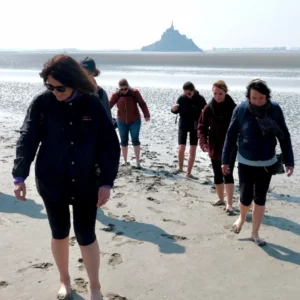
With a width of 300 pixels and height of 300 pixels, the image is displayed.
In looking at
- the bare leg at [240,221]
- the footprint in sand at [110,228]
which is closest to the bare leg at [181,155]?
the bare leg at [240,221]

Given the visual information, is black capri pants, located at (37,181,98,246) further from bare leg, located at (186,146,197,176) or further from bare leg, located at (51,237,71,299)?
bare leg, located at (186,146,197,176)

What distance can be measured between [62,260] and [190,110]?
15.4 ft

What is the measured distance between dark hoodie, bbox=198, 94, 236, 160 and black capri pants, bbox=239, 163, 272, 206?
1152 mm

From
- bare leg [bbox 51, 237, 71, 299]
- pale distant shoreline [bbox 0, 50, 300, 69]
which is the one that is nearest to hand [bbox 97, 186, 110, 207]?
bare leg [bbox 51, 237, 71, 299]

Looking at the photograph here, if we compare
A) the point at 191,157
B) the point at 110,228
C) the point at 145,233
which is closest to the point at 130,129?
the point at 191,157

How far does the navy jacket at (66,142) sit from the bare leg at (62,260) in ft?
1.89

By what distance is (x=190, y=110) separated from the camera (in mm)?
7879

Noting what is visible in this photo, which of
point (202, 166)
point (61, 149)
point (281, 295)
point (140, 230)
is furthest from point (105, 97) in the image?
point (202, 166)

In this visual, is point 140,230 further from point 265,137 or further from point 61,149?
point 61,149

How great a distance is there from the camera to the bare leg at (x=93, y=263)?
350 centimetres

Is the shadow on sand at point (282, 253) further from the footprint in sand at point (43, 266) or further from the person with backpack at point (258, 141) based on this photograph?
the footprint in sand at point (43, 266)

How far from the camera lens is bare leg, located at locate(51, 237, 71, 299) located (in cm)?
364

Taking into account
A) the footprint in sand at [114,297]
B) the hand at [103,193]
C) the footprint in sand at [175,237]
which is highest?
the hand at [103,193]

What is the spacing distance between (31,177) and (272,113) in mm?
4450
